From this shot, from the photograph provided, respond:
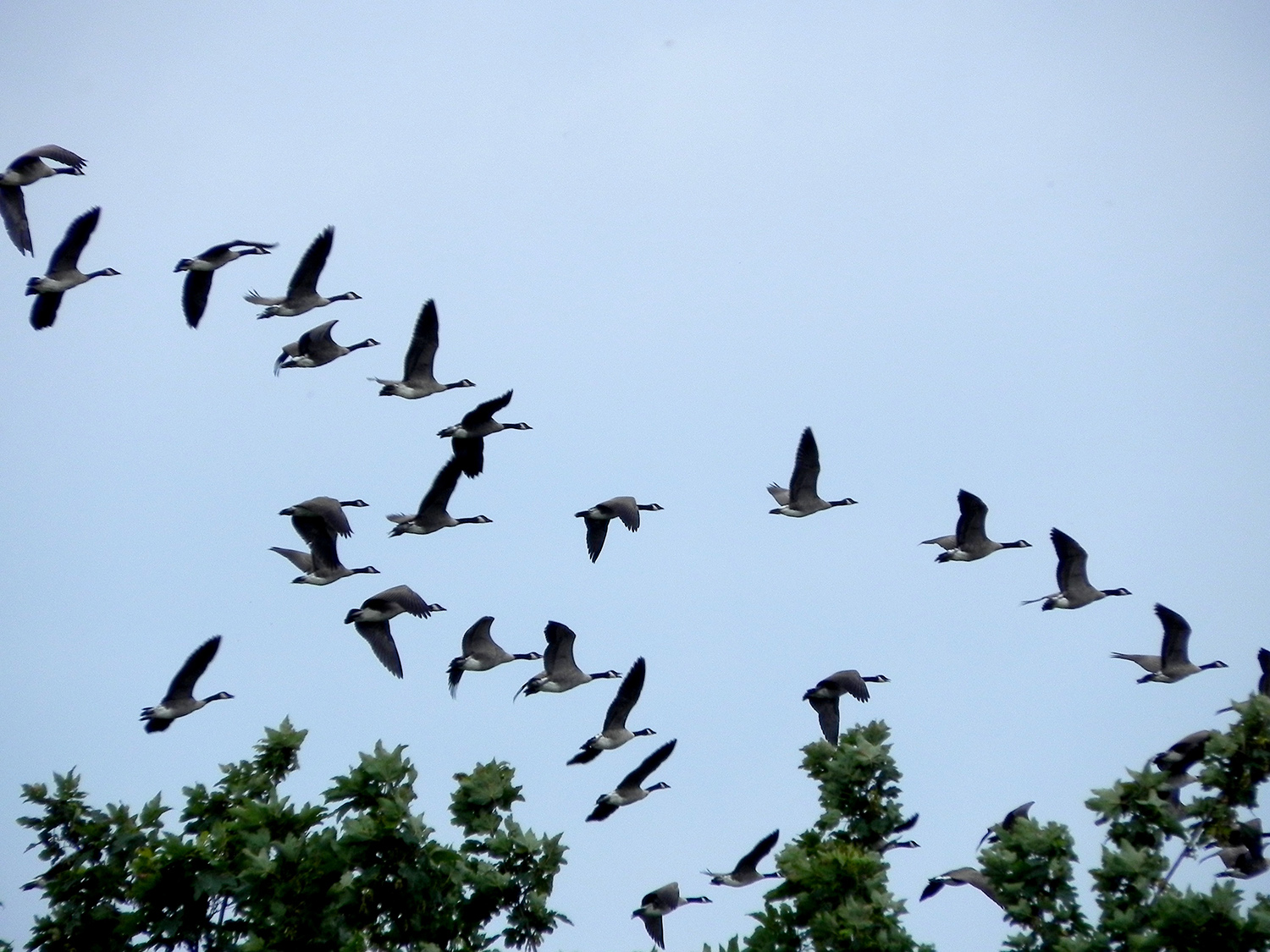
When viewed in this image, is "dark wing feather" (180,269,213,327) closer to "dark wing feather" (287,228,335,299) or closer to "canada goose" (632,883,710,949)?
"dark wing feather" (287,228,335,299)

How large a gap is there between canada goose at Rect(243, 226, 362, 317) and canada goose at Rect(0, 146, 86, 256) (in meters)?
3.12

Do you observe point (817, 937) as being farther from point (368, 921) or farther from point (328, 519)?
point (328, 519)

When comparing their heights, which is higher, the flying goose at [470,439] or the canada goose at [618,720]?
the flying goose at [470,439]

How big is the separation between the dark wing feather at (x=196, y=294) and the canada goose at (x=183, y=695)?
4.55 m

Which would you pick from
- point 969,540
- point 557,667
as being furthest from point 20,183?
point 969,540

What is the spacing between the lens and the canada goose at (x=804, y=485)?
24.9 metres

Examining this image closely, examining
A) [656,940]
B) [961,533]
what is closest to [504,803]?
[656,940]

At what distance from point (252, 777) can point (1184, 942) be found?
1000 cm

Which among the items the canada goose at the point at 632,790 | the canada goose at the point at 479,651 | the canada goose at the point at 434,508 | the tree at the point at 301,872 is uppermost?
the canada goose at the point at 434,508

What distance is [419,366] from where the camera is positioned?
23250mm

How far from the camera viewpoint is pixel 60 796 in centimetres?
1877

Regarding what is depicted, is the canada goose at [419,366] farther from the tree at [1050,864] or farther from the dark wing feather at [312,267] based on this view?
the tree at [1050,864]

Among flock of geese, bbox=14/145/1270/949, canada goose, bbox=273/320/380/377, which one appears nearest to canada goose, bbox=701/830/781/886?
flock of geese, bbox=14/145/1270/949

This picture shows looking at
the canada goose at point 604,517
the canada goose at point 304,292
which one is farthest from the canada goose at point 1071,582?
the canada goose at point 304,292
